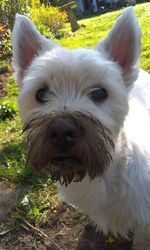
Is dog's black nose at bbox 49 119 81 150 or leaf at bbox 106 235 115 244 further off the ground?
dog's black nose at bbox 49 119 81 150

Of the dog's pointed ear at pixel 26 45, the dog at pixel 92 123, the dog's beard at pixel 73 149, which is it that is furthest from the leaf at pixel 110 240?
the dog's pointed ear at pixel 26 45

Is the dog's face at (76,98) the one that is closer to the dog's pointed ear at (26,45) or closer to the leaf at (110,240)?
the dog's pointed ear at (26,45)

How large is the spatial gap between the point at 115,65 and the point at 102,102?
461 mm

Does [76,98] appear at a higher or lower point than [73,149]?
higher

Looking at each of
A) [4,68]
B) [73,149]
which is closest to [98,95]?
[73,149]

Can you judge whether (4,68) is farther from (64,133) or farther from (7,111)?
(64,133)

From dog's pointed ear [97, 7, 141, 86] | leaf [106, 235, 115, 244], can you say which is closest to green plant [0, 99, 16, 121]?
leaf [106, 235, 115, 244]

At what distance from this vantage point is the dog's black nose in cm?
289

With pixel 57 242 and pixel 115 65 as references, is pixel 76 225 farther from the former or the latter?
pixel 115 65

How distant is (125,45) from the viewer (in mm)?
3793

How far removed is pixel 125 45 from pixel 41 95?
2.93 ft

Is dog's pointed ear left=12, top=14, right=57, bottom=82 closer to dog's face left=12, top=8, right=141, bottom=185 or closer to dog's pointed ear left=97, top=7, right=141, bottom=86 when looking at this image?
dog's face left=12, top=8, right=141, bottom=185

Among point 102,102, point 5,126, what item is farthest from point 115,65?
point 5,126

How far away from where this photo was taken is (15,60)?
393 cm
